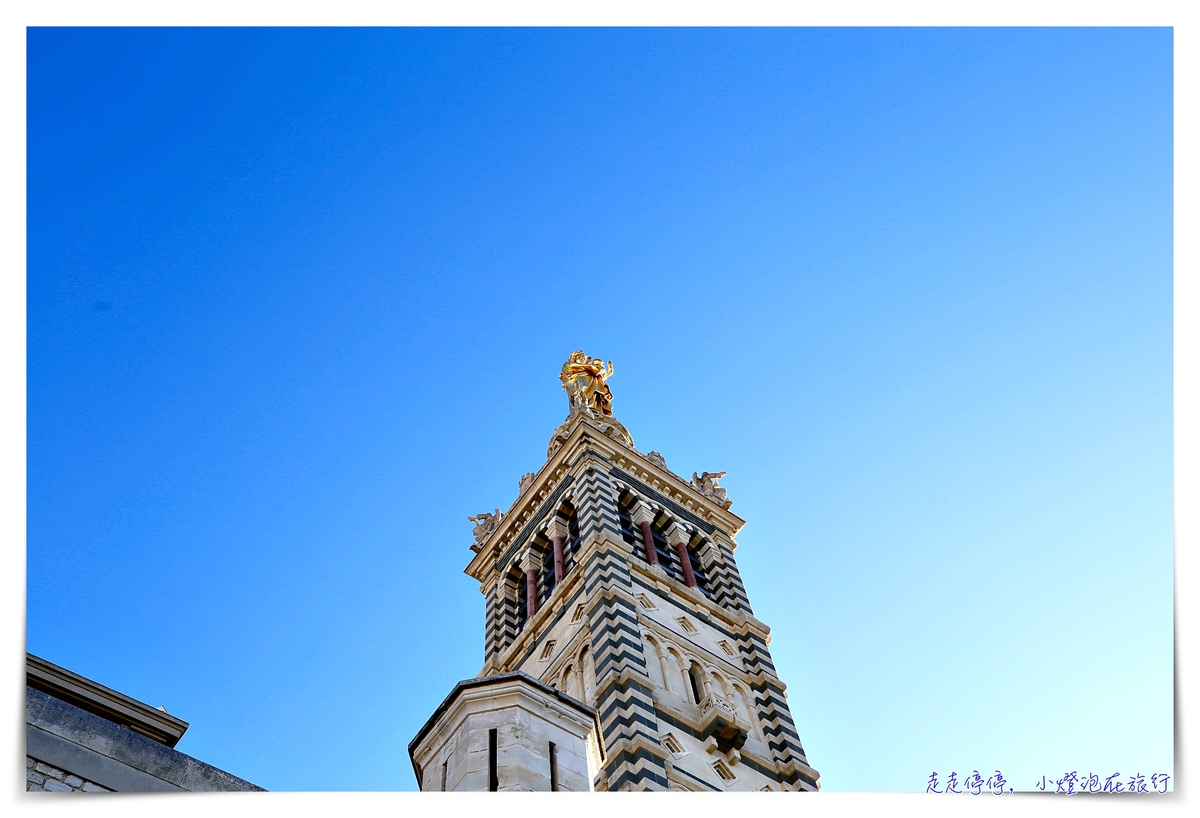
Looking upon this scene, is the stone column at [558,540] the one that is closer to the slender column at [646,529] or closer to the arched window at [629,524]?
the arched window at [629,524]

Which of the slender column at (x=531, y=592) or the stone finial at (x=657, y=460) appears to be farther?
the stone finial at (x=657, y=460)

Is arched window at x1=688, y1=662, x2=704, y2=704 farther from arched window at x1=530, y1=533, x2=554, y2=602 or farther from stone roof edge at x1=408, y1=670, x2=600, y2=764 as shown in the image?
stone roof edge at x1=408, y1=670, x2=600, y2=764

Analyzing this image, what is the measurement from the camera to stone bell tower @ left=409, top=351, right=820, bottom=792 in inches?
553

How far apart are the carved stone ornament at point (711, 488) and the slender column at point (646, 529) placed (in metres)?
3.77

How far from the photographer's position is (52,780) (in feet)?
33.4

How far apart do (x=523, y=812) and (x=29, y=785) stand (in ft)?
14.8

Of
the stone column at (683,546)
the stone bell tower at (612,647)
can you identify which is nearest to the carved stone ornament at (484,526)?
the stone bell tower at (612,647)

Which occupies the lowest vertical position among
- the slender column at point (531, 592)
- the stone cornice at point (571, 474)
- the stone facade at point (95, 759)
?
the stone facade at point (95, 759)

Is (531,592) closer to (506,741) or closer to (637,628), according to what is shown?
(637,628)

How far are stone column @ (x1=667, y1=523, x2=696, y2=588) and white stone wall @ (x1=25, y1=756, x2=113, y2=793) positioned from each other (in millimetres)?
23016

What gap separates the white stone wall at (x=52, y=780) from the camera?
10.1 meters

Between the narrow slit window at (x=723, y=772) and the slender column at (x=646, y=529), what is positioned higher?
the slender column at (x=646, y=529)

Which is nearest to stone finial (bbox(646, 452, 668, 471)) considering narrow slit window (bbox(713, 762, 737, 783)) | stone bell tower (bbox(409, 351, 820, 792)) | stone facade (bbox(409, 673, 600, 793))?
stone bell tower (bbox(409, 351, 820, 792))
